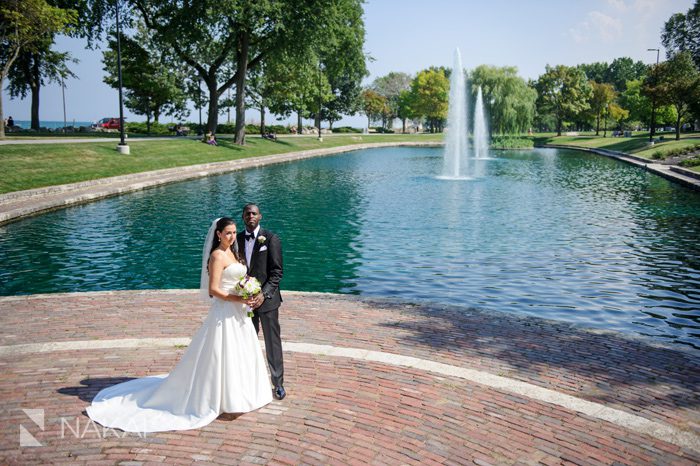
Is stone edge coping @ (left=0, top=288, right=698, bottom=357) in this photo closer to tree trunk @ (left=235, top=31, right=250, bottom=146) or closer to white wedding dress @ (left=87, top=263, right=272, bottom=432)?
white wedding dress @ (left=87, top=263, right=272, bottom=432)

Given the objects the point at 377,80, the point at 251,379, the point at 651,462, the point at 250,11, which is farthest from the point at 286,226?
the point at 377,80

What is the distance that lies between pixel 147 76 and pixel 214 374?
60828 mm

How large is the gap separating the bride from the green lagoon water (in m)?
6.84

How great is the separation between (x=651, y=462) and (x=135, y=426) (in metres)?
5.03

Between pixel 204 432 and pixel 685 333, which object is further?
pixel 685 333

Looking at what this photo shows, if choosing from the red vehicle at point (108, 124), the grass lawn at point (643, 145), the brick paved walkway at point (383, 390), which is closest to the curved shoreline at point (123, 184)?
the grass lawn at point (643, 145)

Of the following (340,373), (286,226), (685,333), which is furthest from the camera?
(286,226)

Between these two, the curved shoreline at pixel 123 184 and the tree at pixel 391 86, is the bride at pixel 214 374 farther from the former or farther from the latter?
the tree at pixel 391 86

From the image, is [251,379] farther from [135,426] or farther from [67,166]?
[67,166]

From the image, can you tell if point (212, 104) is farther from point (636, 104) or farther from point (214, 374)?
point (636, 104)

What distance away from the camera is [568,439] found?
580 centimetres

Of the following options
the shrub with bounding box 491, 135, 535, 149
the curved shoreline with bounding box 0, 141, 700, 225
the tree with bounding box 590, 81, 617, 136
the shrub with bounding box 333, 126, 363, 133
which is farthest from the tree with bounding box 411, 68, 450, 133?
the curved shoreline with bounding box 0, 141, 700, 225

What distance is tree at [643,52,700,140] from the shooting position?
2194 inches

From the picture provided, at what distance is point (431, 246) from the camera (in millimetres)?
17812
